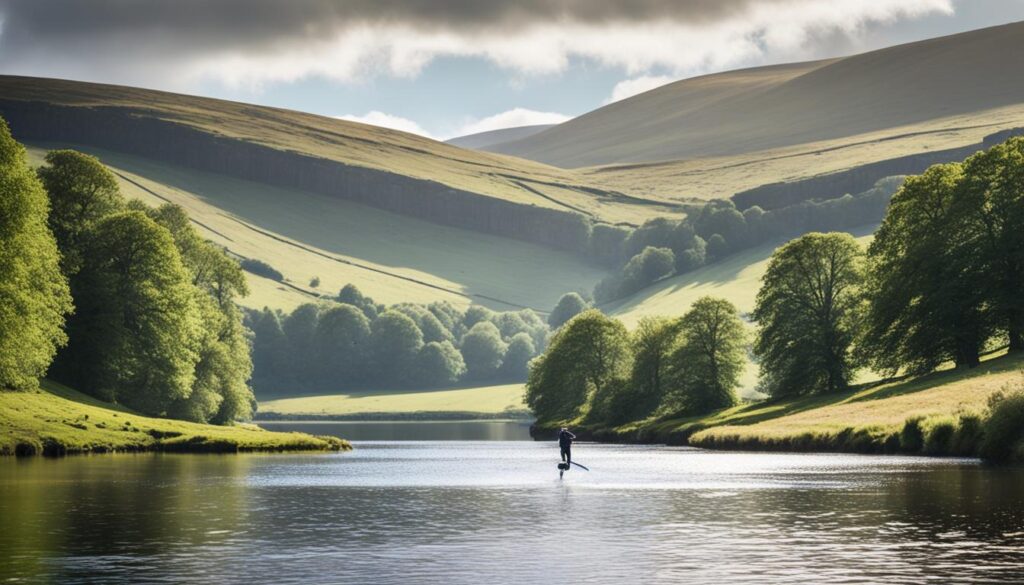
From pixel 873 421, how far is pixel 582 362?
67.5 m

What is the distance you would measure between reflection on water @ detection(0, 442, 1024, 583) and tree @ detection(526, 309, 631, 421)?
79.6 m

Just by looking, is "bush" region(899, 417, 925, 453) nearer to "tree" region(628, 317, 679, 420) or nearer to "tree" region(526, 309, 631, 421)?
"tree" region(628, 317, 679, 420)

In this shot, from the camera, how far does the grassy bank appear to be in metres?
83.2

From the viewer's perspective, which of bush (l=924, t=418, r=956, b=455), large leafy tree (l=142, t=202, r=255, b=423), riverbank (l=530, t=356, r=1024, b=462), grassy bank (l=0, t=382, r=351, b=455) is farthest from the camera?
large leafy tree (l=142, t=202, r=255, b=423)

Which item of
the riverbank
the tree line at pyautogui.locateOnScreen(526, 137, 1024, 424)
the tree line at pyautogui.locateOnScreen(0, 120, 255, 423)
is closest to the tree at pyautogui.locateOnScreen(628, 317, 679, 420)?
the tree line at pyautogui.locateOnScreen(526, 137, 1024, 424)

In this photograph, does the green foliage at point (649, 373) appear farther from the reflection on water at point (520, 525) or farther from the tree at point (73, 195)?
the reflection on water at point (520, 525)

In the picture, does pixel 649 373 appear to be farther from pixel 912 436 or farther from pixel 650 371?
pixel 912 436

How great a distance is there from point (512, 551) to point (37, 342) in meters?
60.1

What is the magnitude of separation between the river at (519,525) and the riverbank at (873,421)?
14.6 ft

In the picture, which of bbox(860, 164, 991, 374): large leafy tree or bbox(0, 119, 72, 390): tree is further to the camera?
bbox(860, 164, 991, 374): large leafy tree

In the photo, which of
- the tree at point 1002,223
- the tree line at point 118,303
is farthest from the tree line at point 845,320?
the tree line at point 118,303

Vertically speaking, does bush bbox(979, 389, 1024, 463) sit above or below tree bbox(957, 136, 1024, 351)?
below

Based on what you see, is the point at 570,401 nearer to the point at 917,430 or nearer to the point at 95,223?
the point at 95,223

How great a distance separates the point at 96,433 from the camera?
291 ft
